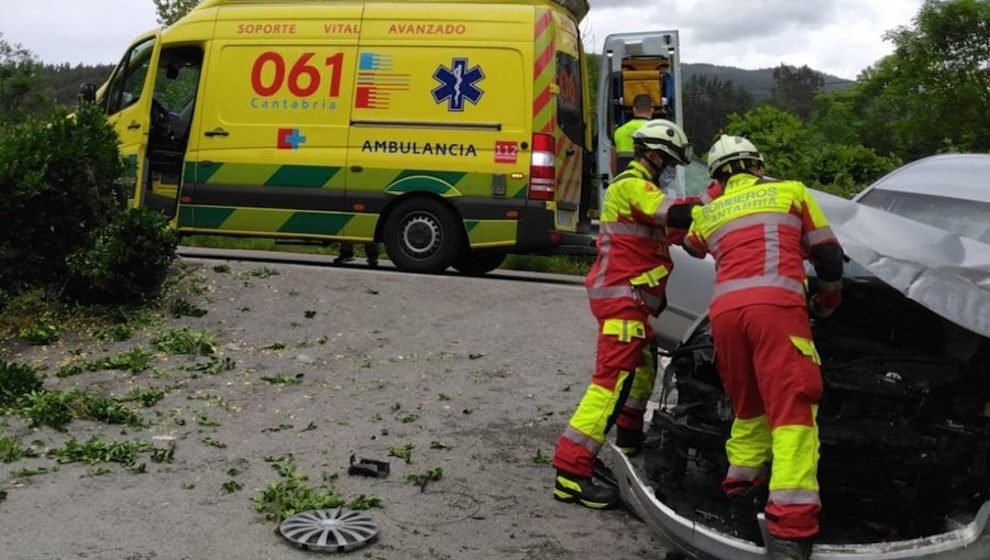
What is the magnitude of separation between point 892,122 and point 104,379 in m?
33.6

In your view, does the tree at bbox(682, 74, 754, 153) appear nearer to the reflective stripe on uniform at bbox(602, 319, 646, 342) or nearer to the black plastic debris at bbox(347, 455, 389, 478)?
the reflective stripe on uniform at bbox(602, 319, 646, 342)

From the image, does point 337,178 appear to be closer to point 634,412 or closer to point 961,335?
point 634,412

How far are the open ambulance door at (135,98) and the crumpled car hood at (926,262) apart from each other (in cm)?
770

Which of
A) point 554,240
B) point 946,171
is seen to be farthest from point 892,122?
point 946,171

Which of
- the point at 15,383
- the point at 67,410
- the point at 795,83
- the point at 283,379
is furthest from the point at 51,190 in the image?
the point at 795,83

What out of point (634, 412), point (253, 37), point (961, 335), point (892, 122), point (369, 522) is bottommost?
point (369, 522)

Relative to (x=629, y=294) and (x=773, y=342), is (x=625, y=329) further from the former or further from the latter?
(x=773, y=342)

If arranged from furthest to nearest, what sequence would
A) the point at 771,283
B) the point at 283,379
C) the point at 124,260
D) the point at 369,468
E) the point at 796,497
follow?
the point at 124,260, the point at 283,379, the point at 369,468, the point at 771,283, the point at 796,497

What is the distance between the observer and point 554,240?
9.41 meters

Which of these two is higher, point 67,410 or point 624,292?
point 624,292

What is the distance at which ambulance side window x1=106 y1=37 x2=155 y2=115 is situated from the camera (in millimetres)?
10352

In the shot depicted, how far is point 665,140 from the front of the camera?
4.78m

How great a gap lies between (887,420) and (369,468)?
2384mm

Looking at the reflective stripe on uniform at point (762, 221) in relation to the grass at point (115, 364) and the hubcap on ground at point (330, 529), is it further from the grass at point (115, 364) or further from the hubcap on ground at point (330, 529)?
the grass at point (115, 364)
